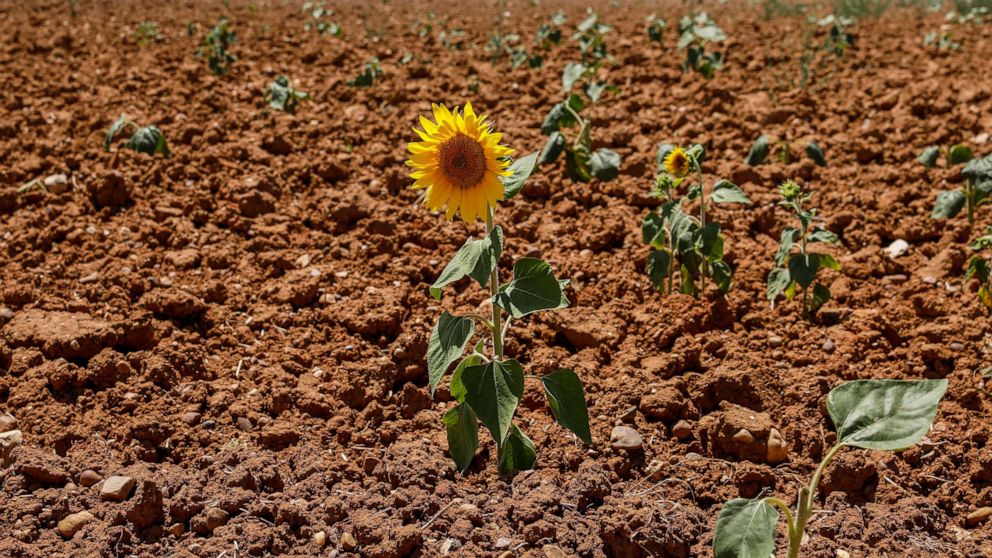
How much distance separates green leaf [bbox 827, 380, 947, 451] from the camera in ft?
6.35

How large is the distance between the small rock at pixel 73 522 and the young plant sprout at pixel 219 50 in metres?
3.40

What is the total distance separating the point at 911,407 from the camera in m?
1.97

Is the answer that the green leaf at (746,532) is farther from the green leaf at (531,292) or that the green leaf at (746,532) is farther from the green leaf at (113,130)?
the green leaf at (113,130)

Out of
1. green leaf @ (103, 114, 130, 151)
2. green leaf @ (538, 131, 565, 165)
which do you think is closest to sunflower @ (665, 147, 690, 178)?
green leaf @ (538, 131, 565, 165)

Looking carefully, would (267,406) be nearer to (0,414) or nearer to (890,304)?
(0,414)

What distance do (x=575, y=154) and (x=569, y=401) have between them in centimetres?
153

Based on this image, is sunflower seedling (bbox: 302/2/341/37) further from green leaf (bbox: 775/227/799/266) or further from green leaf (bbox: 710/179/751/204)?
green leaf (bbox: 775/227/799/266)

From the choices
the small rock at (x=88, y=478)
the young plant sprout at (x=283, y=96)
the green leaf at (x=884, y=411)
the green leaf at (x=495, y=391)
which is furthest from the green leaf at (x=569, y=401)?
the young plant sprout at (x=283, y=96)

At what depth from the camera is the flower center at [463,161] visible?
227 cm

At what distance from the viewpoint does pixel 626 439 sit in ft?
8.62

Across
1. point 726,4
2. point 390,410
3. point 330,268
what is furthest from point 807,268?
point 726,4

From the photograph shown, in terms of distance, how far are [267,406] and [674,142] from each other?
2411mm

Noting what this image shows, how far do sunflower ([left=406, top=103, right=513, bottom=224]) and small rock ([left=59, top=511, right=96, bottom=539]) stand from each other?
4.05 feet

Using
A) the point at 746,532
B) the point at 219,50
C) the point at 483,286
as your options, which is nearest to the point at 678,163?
the point at 483,286
